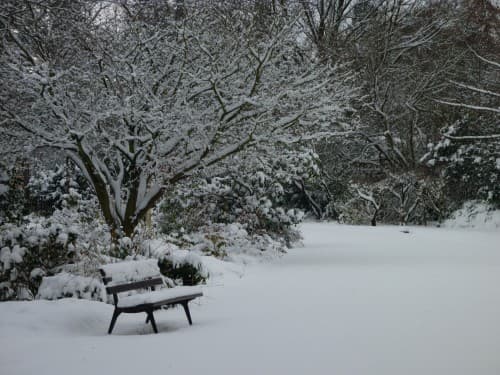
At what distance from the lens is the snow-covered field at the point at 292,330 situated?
457cm

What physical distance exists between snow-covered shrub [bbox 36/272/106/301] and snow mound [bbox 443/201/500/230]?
54.2 ft

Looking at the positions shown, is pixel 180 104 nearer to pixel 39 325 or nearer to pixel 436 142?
pixel 39 325

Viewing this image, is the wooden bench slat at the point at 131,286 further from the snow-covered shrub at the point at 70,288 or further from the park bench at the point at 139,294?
the snow-covered shrub at the point at 70,288

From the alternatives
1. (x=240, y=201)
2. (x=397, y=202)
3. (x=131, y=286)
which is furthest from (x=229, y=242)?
(x=397, y=202)

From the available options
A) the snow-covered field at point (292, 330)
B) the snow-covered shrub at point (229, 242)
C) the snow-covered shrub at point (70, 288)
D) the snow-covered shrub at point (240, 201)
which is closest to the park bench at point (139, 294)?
the snow-covered field at point (292, 330)

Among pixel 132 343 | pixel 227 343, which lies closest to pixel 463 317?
pixel 227 343

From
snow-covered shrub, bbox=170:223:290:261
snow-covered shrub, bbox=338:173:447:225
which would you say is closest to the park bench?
snow-covered shrub, bbox=170:223:290:261

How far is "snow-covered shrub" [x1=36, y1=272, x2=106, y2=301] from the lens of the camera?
727 cm

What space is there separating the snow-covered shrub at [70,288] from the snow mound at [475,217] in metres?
16.5

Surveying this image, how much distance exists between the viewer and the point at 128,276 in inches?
256

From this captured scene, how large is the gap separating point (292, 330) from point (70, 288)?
317 cm

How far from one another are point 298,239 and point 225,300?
26.7 ft

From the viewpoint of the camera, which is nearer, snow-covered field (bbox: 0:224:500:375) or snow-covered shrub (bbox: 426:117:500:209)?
snow-covered field (bbox: 0:224:500:375)

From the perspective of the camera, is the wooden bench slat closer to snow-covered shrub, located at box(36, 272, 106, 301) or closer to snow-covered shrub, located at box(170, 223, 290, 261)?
snow-covered shrub, located at box(36, 272, 106, 301)
